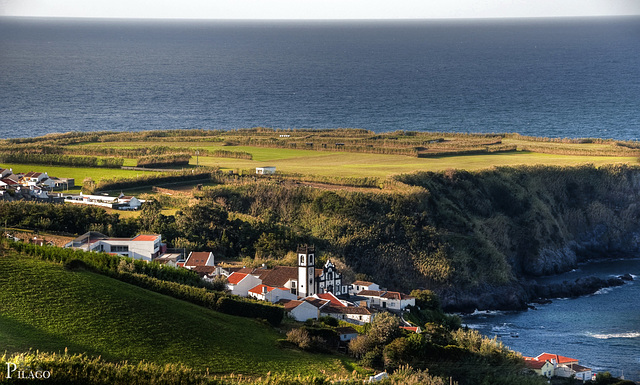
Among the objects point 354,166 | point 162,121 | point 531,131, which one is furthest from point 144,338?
point 162,121

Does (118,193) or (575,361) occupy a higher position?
(118,193)

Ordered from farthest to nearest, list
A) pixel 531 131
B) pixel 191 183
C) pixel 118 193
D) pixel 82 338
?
pixel 531 131 < pixel 191 183 < pixel 118 193 < pixel 82 338

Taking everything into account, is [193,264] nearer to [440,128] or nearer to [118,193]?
[118,193]

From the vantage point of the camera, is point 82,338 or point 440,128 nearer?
point 82,338

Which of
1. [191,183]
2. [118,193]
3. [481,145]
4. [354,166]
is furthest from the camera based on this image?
[481,145]

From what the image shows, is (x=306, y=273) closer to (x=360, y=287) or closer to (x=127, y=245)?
(x=360, y=287)

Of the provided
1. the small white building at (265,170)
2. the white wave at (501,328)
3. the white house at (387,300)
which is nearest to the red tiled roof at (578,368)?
the white wave at (501,328)

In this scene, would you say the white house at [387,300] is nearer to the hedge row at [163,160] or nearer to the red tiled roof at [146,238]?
the red tiled roof at [146,238]
